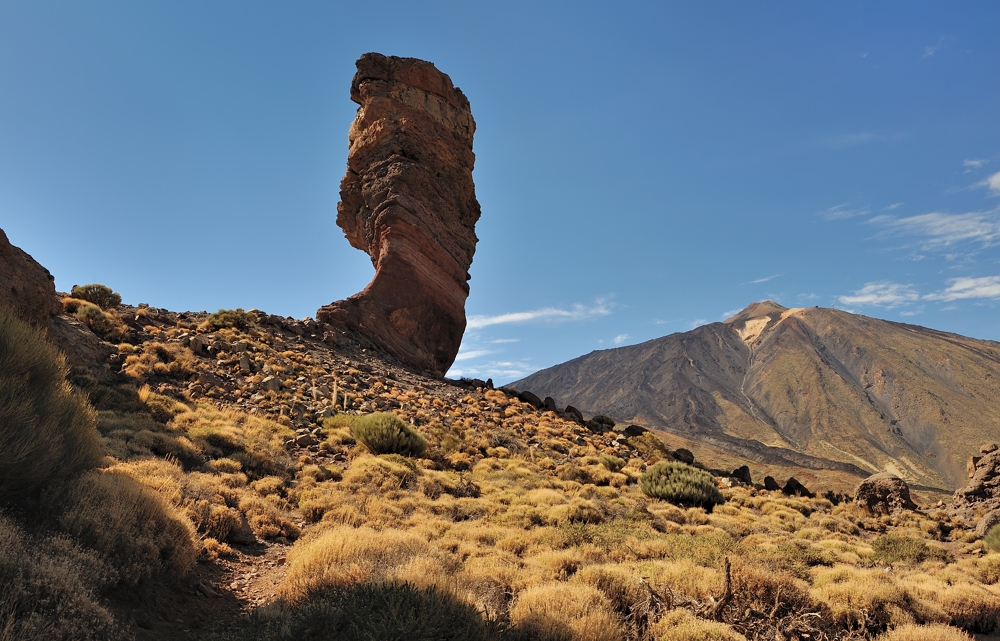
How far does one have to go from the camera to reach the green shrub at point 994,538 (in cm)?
1267

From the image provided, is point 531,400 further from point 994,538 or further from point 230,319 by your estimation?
point 994,538

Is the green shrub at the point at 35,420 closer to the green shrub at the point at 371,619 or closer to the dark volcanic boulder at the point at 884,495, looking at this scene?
the green shrub at the point at 371,619

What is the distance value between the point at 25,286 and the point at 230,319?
9996 mm

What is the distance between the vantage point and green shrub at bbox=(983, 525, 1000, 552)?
1267 cm

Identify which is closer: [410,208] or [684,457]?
[684,457]

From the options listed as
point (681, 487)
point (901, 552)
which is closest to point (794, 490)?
point (681, 487)

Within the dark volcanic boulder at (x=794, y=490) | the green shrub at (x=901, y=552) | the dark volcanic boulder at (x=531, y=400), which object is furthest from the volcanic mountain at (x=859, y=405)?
the green shrub at (x=901, y=552)

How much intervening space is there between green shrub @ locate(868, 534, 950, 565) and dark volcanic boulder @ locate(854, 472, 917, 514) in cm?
678

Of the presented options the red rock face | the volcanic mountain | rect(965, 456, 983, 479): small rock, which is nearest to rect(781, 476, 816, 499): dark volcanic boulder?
rect(965, 456, 983, 479): small rock

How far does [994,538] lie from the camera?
12977mm

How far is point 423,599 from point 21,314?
523 inches

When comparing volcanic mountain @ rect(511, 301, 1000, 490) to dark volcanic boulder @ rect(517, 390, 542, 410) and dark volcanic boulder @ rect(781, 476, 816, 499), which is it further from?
dark volcanic boulder @ rect(781, 476, 816, 499)

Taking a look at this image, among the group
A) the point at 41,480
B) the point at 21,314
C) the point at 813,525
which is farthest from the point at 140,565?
the point at 813,525

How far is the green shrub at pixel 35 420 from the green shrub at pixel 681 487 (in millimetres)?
14016
